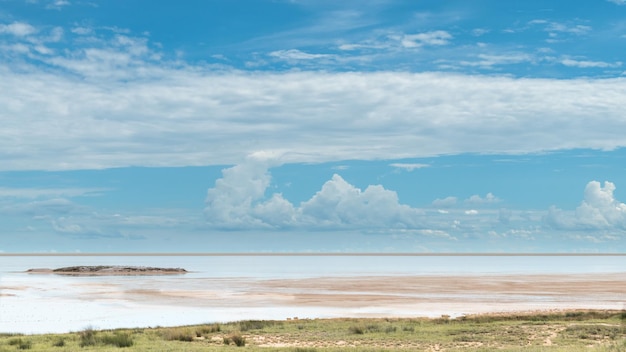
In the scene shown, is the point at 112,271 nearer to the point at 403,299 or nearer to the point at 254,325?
the point at 403,299

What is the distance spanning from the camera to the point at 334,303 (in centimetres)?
5444

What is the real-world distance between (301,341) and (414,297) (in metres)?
32.0

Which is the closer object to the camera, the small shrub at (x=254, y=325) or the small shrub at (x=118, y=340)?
the small shrub at (x=118, y=340)

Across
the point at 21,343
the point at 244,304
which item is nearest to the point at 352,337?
the point at 21,343

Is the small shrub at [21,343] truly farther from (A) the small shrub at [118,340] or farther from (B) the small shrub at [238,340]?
(B) the small shrub at [238,340]

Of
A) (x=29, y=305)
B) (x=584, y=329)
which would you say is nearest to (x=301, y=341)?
(x=584, y=329)

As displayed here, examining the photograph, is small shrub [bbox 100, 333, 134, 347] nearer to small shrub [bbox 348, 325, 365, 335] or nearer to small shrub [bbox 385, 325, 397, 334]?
small shrub [bbox 348, 325, 365, 335]

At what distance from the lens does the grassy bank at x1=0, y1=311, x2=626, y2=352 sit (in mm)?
26656

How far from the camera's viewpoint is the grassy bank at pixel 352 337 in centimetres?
2666

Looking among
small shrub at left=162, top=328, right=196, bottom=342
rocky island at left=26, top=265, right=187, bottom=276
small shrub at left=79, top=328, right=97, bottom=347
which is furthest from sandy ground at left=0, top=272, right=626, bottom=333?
rocky island at left=26, top=265, right=187, bottom=276

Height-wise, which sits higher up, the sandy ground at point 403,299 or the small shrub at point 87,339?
the sandy ground at point 403,299

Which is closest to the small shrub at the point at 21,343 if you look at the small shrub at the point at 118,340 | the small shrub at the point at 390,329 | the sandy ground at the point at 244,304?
the small shrub at the point at 118,340

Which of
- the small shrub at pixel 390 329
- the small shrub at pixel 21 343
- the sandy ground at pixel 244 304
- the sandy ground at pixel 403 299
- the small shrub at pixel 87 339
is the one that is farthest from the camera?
the sandy ground at pixel 403 299

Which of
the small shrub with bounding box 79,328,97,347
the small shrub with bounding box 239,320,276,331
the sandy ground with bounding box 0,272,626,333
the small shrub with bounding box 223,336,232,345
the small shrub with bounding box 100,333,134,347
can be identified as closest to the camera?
the small shrub with bounding box 100,333,134,347
